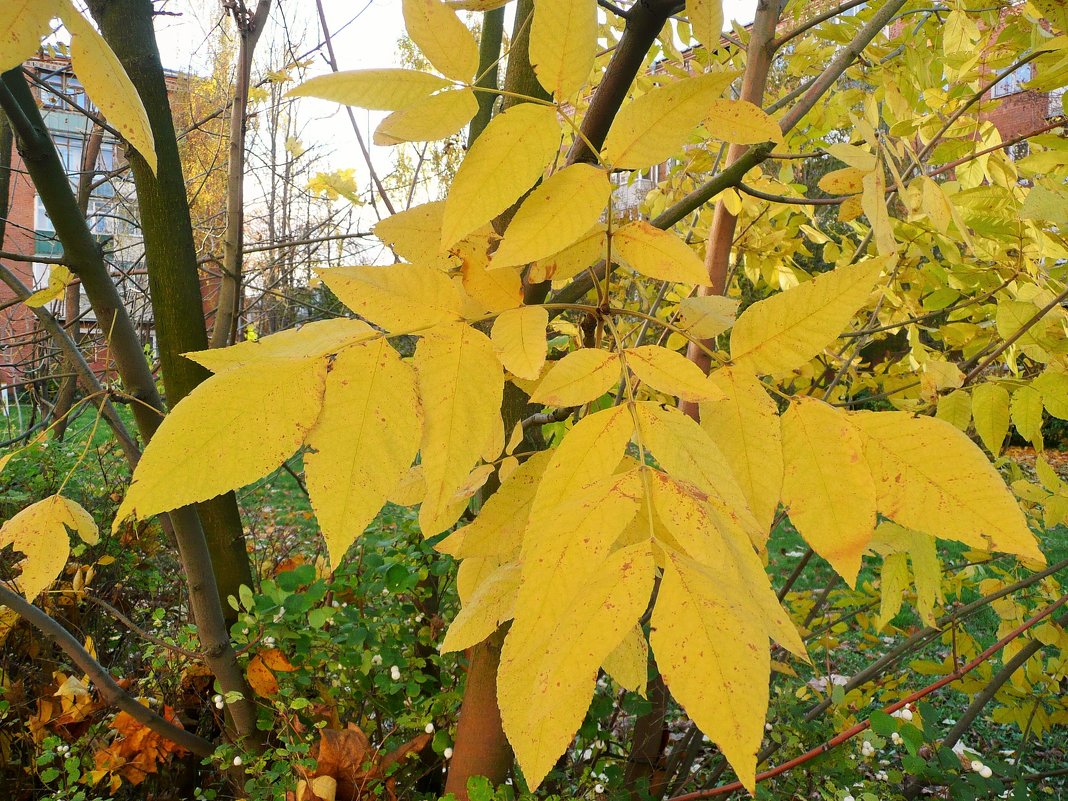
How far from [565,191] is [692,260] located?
0.13 meters

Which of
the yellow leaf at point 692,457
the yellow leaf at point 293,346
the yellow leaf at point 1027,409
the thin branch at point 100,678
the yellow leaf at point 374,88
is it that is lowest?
the thin branch at point 100,678

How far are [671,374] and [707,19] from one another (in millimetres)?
381

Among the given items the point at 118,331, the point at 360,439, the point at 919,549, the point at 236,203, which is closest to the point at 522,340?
the point at 360,439

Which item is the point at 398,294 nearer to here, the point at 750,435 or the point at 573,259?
the point at 573,259

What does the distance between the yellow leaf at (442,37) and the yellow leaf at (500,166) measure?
70mm

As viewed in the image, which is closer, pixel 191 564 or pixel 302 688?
pixel 191 564

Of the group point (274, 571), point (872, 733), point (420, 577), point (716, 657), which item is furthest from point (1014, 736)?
point (716, 657)

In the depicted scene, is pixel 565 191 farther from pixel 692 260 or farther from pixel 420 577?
pixel 420 577

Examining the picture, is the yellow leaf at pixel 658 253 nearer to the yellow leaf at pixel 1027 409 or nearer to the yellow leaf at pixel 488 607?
the yellow leaf at pixel 488 607

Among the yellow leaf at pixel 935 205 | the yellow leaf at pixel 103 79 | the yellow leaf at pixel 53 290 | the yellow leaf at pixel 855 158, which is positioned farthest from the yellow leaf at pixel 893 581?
the yellow leaf at pixel 53 290

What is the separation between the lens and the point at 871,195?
77 cm

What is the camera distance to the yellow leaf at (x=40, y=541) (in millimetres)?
954

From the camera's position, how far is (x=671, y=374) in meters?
0.58

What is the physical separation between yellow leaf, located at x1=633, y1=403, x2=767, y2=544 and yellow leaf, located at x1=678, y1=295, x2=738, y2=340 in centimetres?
18
